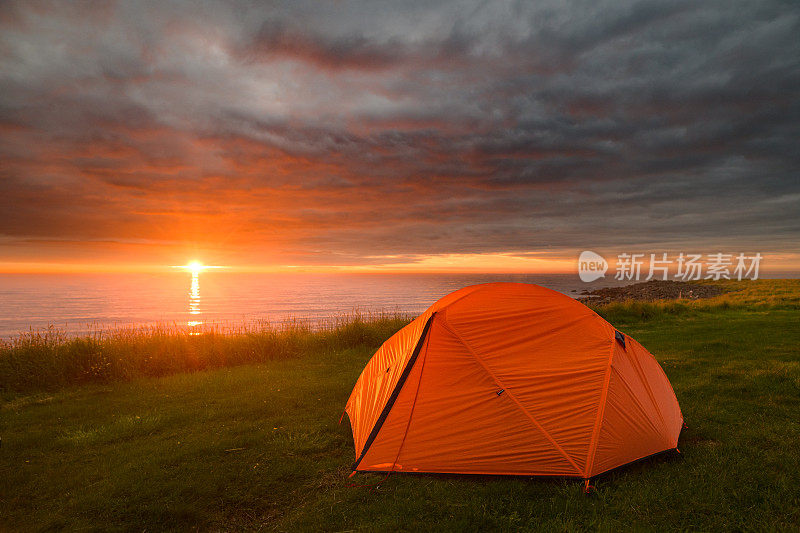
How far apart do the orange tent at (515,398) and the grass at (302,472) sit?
0.93ft

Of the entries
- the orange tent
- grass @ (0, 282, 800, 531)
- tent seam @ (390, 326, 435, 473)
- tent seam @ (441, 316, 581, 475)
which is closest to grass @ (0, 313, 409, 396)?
grass @ (0, 282, 800, 531)

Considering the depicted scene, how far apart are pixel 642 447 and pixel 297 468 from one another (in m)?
4.88

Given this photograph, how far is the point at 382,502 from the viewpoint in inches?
189

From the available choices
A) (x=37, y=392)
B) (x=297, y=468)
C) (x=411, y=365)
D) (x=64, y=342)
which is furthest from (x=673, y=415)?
(x=64, y=342)

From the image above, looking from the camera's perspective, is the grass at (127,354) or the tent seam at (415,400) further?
the grass at (127,354)

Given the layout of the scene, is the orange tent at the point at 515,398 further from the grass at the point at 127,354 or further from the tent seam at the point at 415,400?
the grass at the point at 127,354

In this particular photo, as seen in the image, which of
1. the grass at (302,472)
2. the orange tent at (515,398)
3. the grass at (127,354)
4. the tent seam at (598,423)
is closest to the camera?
the grass at (302,472)

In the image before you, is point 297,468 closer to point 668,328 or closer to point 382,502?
point 382,502

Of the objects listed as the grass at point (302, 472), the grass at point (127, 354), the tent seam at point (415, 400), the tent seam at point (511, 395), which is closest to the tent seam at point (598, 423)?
the tent seam at point (511, 395)

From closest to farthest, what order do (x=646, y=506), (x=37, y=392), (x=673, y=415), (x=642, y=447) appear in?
(x=646, y=506), (x=642, y=447), (x=673, y=415), (x=37, y=392)

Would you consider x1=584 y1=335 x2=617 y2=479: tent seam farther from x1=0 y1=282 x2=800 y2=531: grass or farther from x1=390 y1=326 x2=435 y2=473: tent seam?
x1=390 y1=326 x2=435 y2=473: tent seam

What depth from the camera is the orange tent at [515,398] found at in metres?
5.14

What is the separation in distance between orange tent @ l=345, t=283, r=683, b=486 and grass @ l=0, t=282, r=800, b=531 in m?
0.28

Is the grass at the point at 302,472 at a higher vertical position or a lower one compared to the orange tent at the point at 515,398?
lower
